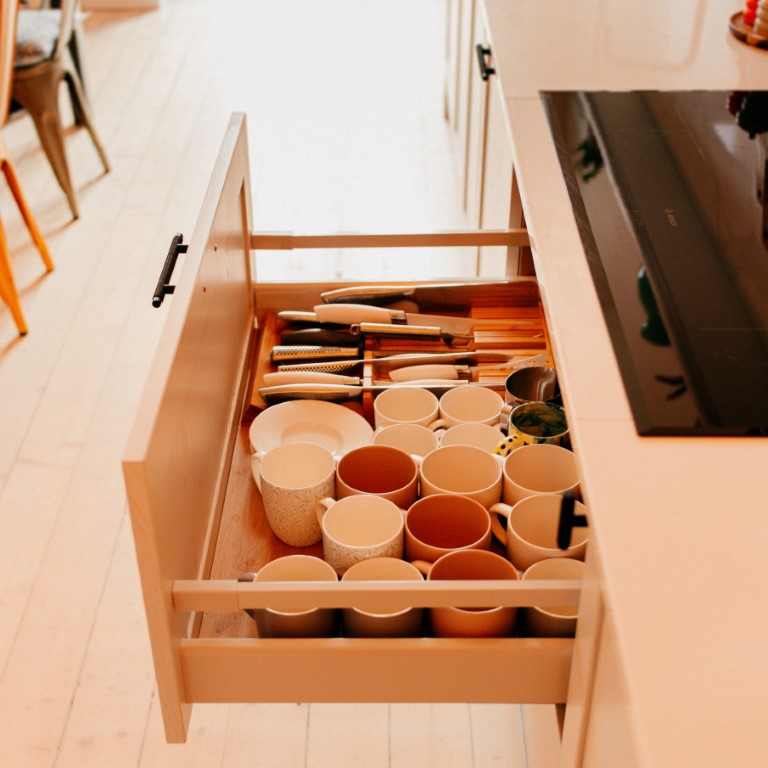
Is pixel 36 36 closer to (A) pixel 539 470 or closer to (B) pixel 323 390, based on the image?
(B) pixel 323 390

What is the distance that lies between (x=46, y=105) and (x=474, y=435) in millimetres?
2301

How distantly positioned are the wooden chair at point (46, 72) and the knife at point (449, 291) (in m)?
1.83

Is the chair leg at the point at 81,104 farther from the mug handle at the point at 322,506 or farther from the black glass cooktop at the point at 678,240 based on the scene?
the mug handle at the point at 322,506

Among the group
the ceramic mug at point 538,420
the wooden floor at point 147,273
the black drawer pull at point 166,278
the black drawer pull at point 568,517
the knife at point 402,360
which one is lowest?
the wooden floor at point 147,273

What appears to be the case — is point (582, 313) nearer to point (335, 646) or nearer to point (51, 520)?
point (335, 646)

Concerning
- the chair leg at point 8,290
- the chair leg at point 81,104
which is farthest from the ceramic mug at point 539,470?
the chair leg at point 81,104

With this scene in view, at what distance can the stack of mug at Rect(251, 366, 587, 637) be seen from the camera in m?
1.05

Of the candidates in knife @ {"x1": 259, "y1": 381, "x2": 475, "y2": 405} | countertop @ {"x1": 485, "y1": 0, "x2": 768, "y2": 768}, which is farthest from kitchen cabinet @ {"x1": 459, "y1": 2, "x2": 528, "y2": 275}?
countertop @ {"x1": 485, "y1": 0, "x2": 768, "y2": 768}

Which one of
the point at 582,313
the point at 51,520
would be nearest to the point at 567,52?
the point at 582,313

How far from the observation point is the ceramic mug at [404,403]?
55.7 inches

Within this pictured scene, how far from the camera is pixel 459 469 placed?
1.26 m

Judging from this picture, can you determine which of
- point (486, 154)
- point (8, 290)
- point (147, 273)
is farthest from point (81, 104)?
point (486, 154)

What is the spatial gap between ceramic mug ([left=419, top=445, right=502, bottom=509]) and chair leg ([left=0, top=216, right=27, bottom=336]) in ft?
5.87

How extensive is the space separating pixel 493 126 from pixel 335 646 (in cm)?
151
